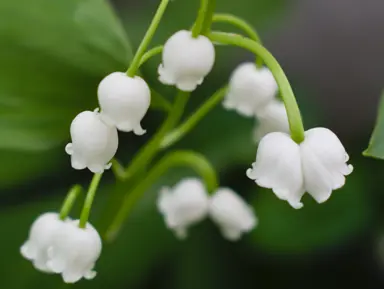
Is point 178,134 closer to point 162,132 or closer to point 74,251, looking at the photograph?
point 162,132

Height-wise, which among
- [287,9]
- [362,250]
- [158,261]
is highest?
[287,9]

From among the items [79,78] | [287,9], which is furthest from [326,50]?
[79,78]

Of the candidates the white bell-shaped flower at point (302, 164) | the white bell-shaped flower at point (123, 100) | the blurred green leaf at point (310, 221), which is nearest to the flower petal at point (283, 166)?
the white bell-shaped flower at point (302, 164)

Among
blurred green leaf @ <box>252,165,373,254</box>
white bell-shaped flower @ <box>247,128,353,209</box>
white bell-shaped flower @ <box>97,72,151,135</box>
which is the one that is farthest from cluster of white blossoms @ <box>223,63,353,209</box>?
blurred green leaf @ <box>252,165,373,254</box>

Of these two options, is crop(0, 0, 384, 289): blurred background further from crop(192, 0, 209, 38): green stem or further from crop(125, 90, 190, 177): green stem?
crop(192, 0, 209, 38): green stem

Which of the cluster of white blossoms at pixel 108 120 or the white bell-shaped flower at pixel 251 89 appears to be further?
the white bell-shaped flower at pixel 251 89

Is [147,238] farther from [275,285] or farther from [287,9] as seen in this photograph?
[287,9]

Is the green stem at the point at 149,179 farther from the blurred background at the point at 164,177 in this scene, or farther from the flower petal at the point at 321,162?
the flower petal at the point at 321,162
